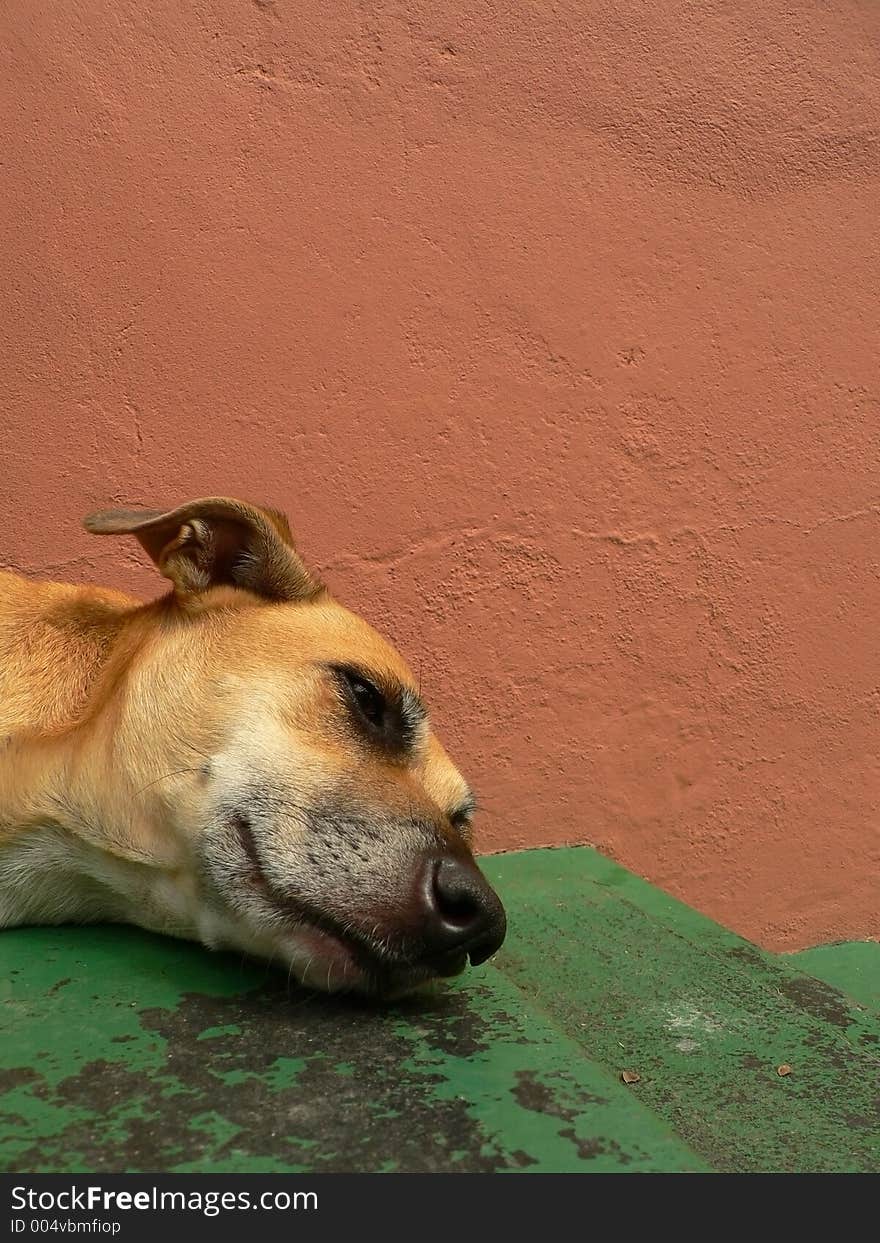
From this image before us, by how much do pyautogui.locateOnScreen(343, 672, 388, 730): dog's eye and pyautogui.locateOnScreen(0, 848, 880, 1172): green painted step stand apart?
563 millimetres

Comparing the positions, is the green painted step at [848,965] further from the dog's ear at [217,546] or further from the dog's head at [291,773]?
the dog's ear at [217,546]

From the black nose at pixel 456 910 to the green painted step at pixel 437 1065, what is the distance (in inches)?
6.5

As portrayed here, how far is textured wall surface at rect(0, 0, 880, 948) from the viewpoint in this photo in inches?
131

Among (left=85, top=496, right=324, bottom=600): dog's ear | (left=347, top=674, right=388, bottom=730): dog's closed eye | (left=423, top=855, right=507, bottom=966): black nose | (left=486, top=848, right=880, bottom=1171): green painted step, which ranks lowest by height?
(left=486, top=848, right=880, bottom=1171): green painted step

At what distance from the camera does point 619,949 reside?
9.52ft

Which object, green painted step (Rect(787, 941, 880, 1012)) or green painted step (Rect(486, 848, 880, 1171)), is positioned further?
green painted step (Rect(787, 941, 880, 1012))

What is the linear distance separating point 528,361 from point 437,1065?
8.35 ft

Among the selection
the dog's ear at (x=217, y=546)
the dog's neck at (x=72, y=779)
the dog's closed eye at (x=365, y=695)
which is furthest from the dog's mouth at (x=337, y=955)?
the dog's ear at (x=217, y=546)

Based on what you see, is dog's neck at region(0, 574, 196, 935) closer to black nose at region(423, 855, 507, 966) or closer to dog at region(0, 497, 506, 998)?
dog at region(0, 497, 506, 998)

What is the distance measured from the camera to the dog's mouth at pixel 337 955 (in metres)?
2.00

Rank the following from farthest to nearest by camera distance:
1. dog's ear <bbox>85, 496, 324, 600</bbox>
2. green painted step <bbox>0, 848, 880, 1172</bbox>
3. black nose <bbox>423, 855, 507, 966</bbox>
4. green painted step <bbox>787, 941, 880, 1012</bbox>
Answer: green painted step <bbox>787, 941, 880, 1012</bbox> < dog's ear <bbox>85, 496, 324, 600</bbox> < black nose <bbox>423, 855, 507, 966</bbox> < green painted step <bbox>0, 848, 880, 1172</bbox>

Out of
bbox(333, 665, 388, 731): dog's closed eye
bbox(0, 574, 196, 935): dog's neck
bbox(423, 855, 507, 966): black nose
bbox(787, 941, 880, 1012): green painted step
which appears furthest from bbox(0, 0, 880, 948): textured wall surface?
bbox(423, 855, 507, 966): black nose

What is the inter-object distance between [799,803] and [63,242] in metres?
3.16
